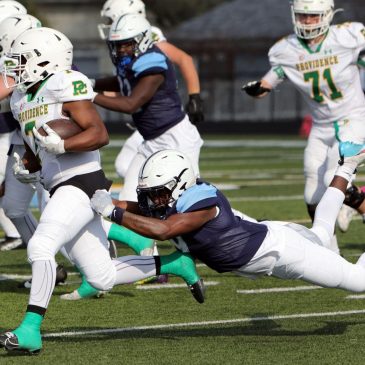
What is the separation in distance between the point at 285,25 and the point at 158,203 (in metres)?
29.1

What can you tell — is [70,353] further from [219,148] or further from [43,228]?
[219,148]

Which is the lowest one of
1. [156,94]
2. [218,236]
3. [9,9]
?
[156,94]

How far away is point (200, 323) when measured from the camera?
662cm

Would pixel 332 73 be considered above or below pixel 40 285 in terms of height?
below

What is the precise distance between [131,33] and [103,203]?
84.9 inches

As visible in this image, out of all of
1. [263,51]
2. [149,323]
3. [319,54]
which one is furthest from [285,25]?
[149,323]

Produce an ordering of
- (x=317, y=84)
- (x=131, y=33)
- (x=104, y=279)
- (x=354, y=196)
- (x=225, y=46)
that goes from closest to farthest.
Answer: (x=104, y=279) → (x=131, y=33) → (x=354, y=196) → (x=317, y=84) → (x=225, y=46)

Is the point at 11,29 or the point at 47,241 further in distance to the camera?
the point at 11,29

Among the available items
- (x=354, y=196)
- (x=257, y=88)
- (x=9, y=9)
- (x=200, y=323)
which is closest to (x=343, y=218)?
(x=354, y=196)

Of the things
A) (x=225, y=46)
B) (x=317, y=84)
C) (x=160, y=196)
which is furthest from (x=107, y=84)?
(x=225, y=46)

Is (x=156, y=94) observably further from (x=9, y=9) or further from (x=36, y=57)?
(x=36, y=57)

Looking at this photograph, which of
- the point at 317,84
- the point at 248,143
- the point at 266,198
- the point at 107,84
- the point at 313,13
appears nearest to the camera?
the point at 107,84

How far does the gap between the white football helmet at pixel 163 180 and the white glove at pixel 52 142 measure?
410mm

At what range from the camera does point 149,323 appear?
21.8ft
